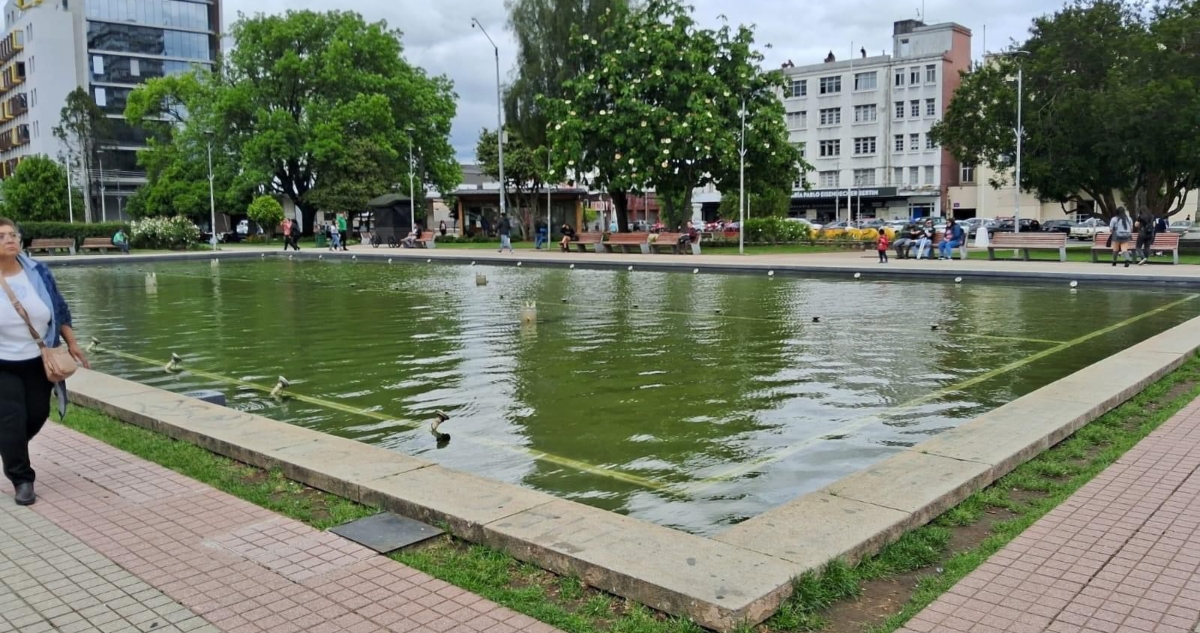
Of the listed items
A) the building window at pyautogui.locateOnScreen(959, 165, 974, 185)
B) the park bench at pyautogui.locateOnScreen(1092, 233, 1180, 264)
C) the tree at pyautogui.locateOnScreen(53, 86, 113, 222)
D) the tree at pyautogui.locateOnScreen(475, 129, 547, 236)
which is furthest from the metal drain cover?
the tree at pyautogui.locateOnScreen(53, 86, 113, 222)

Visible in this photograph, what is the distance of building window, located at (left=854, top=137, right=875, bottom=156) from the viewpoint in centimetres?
7644

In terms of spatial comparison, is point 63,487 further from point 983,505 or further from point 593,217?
point 593,217

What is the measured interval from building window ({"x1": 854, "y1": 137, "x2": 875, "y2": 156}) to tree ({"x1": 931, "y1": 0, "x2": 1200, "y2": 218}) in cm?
3924

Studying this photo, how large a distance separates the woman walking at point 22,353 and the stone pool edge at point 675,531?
4.02 ft

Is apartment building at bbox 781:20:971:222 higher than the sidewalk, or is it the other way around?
apartment building at bbox 781:20:971:222

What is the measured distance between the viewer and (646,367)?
10648 mm

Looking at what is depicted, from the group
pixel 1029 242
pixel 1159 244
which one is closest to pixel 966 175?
pixel 1029 242

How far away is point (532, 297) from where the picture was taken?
1981cm

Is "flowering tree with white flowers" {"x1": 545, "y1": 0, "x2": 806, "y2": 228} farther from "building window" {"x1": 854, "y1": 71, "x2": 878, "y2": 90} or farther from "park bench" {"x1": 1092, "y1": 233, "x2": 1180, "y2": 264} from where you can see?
"building window" {"x1": 854, "y1": 71, "x2": 878, "y2": 90}

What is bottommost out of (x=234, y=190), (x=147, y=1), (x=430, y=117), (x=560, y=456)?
(x=560, y=456)

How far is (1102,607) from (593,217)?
257 feet

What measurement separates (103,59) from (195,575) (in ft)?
307

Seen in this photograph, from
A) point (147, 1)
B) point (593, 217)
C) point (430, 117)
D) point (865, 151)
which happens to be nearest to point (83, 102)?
point (147, 1)

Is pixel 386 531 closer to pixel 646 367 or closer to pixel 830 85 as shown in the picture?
pixel 646 367
